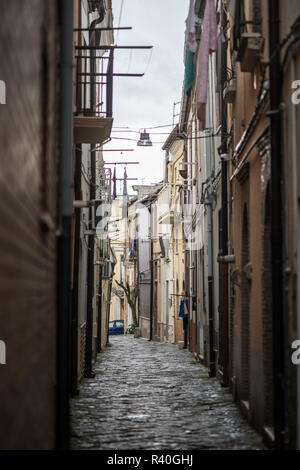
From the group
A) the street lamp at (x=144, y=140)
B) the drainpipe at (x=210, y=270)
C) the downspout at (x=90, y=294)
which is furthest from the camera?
the street lamp at (x=144, y=140)

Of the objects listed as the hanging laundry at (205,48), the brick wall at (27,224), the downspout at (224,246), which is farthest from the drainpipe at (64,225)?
the downspout at (224,246)

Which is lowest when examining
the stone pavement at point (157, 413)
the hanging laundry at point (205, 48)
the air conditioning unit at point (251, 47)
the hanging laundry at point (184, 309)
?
the stone pavement at point (157, 413)

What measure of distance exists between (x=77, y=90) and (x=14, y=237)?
10.6 metres

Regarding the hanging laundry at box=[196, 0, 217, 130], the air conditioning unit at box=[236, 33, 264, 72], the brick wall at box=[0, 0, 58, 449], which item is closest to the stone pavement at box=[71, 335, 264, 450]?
the brick wall at box=[0, 0, 58, 449]

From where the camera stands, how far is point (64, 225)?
30.4 ft

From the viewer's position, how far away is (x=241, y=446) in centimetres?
969

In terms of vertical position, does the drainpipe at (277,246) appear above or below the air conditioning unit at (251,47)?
below

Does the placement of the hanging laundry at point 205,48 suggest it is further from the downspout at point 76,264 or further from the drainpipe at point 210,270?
the drainpipe at point 210,270

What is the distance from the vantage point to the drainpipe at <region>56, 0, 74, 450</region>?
8.87 meters

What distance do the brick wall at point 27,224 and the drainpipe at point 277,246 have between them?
2414 millimetres

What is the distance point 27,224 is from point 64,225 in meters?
3.07

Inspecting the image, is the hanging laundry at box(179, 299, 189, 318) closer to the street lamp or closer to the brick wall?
the street lamp

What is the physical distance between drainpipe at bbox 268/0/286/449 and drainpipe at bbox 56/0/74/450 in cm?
Answer: 236

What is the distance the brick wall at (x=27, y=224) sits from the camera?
16.3ft
